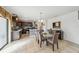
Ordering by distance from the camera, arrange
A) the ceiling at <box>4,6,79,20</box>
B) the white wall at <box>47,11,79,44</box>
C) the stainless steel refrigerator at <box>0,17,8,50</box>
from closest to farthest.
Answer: the ceiling at <box>4,6,79,20</box>, the stainless steel refrigerator at <box>0,17,8,50</box>, the white wall at <box>47,11,79,44</box>

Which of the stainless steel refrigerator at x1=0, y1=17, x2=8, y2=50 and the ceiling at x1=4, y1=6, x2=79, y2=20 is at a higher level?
the ceiling at x1=4, y1=6, x2=79, y2=20

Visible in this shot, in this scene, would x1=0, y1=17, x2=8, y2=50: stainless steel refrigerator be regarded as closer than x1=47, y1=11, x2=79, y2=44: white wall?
Yes

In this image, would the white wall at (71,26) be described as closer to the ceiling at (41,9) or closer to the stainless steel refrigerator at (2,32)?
the ceiling at (41,9)

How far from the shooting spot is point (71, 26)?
20.5 feet

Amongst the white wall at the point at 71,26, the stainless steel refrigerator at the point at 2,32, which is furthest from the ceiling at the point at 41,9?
the stainless steel refrigerator at the point at 2,32

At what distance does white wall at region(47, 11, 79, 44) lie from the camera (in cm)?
572

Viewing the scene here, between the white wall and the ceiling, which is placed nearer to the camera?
the ceiling

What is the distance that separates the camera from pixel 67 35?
267 inches

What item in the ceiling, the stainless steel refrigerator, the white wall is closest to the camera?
the ceiling

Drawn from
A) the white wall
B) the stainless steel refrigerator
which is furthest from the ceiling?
the stainless steel refrigerator

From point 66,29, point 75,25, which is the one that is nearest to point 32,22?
point 66,29

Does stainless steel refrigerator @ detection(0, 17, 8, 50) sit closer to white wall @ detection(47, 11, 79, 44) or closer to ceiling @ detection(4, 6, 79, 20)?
ceiling @ detection(4, 6, 79, 20)
